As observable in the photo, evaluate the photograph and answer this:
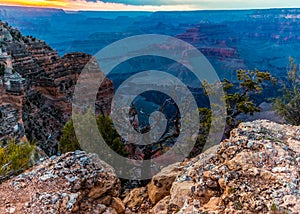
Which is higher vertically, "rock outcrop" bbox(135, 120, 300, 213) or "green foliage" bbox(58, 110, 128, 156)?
"rock outcrop" bbox(135, 120, 300, 213)

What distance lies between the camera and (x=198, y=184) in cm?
656

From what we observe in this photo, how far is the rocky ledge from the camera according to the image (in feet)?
17.9

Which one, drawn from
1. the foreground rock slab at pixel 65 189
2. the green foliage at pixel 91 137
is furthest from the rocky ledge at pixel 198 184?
the green foliage at pixel 91 137

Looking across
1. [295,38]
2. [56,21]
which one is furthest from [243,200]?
[56,21]

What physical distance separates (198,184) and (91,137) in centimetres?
763

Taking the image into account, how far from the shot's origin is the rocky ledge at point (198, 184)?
Result: 17.9 feet

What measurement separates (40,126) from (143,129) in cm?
1546

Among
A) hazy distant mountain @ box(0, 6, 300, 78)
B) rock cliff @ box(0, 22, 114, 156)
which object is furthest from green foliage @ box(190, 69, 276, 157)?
hazy distant mountain @ box(0, 6, 300, 78)

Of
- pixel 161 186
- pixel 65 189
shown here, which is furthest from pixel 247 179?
pixel 65 189

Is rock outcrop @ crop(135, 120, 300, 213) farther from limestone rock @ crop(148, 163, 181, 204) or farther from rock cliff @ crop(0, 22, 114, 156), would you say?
rock cliff @ crop(0, 22, 114, 156)

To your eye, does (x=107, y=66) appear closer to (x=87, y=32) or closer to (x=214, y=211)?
(x=214, y=211)

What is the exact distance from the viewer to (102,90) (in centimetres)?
3631

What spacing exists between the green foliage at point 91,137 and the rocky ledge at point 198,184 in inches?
119

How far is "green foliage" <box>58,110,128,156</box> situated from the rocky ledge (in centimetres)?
302
